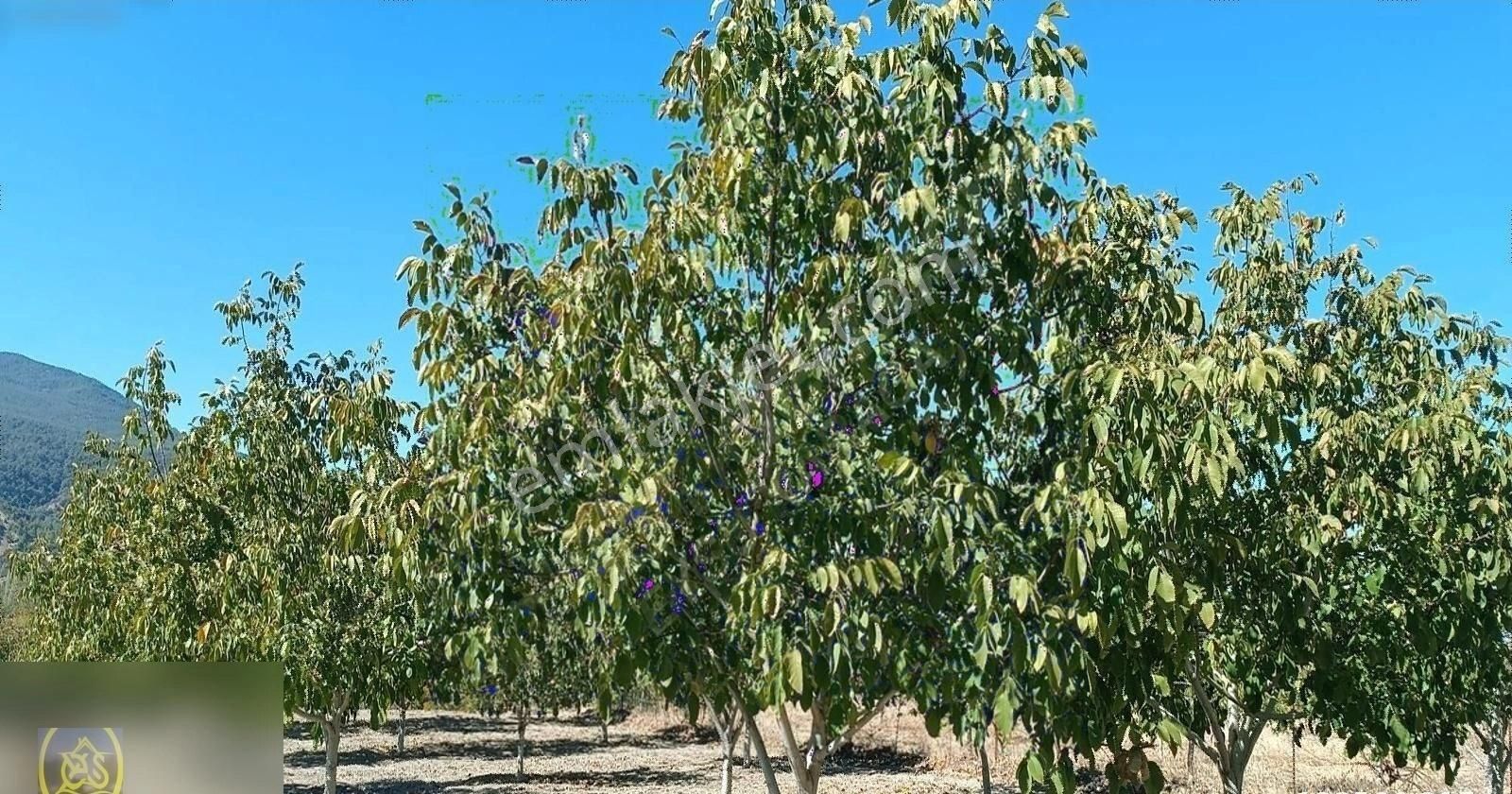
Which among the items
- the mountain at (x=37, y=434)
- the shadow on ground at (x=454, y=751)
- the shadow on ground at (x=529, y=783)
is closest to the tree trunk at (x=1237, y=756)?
the shadow on ground at (x=529, y=783)

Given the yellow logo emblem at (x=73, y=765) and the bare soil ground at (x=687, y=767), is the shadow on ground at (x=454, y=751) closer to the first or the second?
the bare soil ground at (x=687, y=767)

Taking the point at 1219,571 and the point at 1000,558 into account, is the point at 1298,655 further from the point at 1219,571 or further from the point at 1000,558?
the point at 1000,558

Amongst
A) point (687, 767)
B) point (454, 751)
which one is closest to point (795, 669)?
point (687, 767)

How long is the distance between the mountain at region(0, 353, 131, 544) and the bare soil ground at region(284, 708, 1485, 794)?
2658 cm

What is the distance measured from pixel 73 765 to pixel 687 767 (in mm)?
23197

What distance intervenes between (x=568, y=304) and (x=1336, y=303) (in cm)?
562

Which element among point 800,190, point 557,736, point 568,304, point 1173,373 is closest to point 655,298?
point 568,304

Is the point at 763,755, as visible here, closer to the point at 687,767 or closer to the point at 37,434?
the point at 687,767

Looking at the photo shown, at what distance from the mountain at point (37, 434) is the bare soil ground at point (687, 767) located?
2658 centimetres

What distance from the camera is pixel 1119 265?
17.0ft

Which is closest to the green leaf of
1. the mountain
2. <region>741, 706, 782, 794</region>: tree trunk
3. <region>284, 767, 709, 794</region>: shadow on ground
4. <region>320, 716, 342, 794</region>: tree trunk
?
<region>741, 706, 782, 794</region>: tree trunk

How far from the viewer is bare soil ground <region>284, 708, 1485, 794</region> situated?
17156 mm

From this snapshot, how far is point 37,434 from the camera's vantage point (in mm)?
138875

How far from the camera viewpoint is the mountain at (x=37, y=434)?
98.1 m
